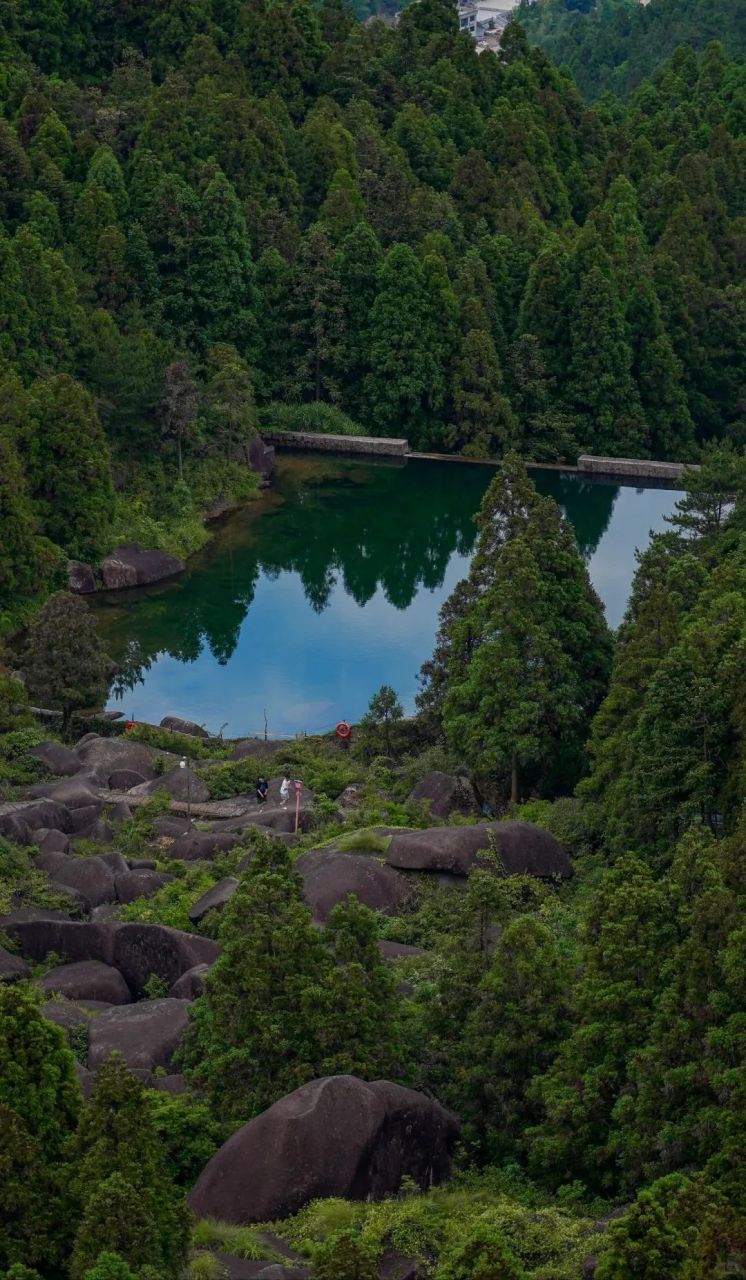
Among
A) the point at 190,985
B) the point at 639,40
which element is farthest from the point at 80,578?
the point at 639,40

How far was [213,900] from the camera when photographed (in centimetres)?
3303

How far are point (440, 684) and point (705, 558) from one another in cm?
711

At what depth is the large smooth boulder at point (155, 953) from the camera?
30719 mm

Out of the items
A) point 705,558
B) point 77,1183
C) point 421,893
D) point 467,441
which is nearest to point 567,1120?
point 77,1183

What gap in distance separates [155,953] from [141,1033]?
311 centimetres

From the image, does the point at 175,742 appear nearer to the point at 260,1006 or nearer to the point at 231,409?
the point at 260,1006

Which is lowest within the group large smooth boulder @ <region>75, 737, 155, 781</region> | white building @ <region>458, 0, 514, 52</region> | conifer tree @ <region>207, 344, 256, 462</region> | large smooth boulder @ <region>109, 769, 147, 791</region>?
large smooth boulder @ <region>109, 769, 147, 791</region>

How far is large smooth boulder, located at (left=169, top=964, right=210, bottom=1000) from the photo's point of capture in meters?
29.5

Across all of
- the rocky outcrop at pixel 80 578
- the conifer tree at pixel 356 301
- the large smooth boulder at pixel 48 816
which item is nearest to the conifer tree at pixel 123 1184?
the large smooth boulder at pixel 48 816

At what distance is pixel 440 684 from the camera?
4428 cm

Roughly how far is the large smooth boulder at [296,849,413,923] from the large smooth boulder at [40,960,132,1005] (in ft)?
10.5

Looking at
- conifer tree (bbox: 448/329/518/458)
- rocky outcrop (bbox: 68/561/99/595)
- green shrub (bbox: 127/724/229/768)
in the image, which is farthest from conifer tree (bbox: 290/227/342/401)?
green shrub (bbox: 127/724/229/768)

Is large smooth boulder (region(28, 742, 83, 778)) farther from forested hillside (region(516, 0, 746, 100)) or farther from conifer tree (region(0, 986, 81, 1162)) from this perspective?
forested hillside (region(516, 0, 746, 100))

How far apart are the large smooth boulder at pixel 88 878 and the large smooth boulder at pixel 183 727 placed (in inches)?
481
